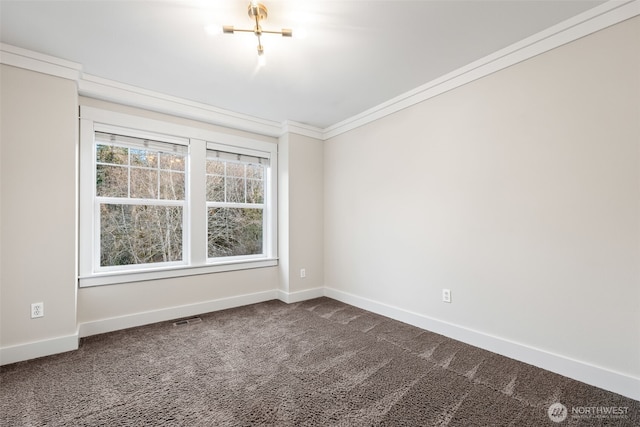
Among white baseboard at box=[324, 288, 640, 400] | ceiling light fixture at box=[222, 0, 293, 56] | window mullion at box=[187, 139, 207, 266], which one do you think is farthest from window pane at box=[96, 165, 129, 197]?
white baseboard at box=[324, 288, 640, 400]

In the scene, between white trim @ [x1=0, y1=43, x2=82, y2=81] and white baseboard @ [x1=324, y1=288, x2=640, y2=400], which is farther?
white trim @ [x1=0, y1=43, x2=82, y2=81]

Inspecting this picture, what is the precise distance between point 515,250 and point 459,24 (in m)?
1.79

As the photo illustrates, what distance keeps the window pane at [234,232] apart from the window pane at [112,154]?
3.56ft

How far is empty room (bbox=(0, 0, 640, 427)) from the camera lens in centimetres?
187

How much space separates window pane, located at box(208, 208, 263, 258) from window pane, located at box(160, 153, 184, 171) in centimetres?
64

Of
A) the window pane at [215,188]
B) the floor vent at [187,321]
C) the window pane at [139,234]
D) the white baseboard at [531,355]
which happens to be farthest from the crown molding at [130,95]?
the white baseboard at [531,355]

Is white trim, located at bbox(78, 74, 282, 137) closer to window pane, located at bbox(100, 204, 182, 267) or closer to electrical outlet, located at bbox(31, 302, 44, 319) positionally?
window pane, located at bbox(100, 204, 182, 267)

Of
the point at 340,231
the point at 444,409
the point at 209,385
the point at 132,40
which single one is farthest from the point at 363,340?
the point at 132,40

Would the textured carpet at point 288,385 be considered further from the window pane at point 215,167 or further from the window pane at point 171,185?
the window pane at point 215,167

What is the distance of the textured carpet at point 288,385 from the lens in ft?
5.50

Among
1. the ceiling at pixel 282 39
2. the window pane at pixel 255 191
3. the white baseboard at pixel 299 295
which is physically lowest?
the white baseboard at pixel 299 295

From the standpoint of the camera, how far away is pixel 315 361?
2.35 meters

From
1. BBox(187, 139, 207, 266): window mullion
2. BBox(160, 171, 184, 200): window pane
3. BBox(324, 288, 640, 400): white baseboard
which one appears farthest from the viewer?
BBox(187, 139, 207, 266): window mullion

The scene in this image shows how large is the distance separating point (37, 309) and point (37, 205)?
0.87 m
